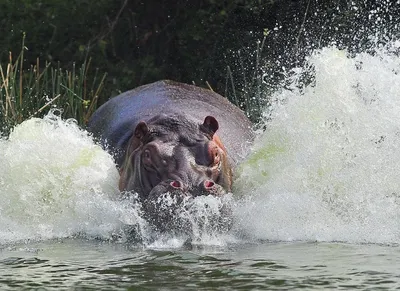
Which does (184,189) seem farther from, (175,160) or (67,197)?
(67,197)

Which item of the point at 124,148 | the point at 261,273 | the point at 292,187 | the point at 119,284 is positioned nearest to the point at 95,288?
the point at 119,284

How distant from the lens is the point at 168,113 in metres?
7.87

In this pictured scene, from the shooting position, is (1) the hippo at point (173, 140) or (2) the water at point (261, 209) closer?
(2) the water at point (261, 209)

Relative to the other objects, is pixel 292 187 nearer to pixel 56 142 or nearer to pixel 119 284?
pixel 56 142

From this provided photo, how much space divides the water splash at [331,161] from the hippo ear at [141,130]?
0.78 m

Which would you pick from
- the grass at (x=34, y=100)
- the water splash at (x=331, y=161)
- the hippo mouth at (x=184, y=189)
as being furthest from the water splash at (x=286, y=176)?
the grass at (x=34, y=100)

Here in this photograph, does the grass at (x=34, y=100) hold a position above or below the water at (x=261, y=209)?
above

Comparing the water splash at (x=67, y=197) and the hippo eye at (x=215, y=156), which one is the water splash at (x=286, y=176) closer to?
the water splash at (x=67, y=197)

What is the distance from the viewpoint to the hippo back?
832 cm

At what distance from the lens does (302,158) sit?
7.65 meters

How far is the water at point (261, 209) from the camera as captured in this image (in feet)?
16.8

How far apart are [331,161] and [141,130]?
133 cm

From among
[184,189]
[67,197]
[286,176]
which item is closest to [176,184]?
[184,189]

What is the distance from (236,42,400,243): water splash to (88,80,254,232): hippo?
0.30 m
